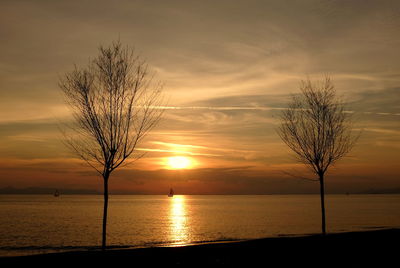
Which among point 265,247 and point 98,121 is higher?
point 98,121

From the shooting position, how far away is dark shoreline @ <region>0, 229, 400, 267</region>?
14.5 metres

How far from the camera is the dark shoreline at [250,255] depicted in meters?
14.5

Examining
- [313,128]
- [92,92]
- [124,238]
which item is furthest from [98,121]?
[124,238]

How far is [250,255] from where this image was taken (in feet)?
53.1

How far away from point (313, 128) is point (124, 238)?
1286 inches

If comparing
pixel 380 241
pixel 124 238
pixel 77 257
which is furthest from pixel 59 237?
pixel 380 241

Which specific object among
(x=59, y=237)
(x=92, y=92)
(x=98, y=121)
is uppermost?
(x=92, y=92)

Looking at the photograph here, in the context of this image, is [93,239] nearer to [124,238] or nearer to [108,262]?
[124,238]

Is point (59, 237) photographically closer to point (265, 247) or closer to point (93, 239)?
point (93, 239)

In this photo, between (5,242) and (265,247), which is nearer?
(265,247)

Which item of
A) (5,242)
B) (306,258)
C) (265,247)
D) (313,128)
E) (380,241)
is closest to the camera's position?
(306,258)

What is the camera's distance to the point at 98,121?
16969 millimetres

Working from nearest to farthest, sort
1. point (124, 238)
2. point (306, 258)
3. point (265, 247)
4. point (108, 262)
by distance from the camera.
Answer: point (108, 262)
point (306, 258)
point (265, 247)
point (124, 238)

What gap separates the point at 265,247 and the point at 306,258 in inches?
116
